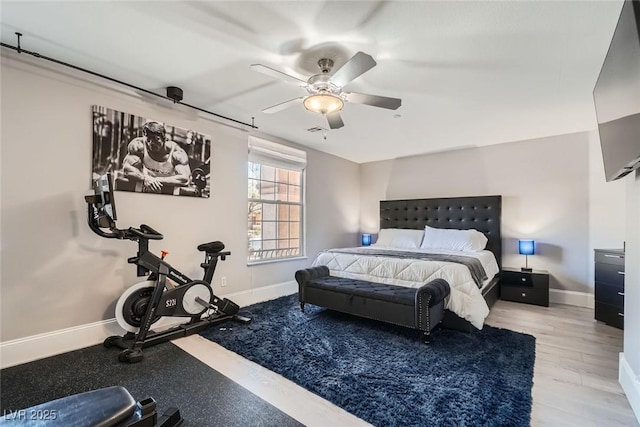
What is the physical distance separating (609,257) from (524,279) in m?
1.02

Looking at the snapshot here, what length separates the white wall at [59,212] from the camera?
7.57 ft

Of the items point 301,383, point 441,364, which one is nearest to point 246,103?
point 301,383

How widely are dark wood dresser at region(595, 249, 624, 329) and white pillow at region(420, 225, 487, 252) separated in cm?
131

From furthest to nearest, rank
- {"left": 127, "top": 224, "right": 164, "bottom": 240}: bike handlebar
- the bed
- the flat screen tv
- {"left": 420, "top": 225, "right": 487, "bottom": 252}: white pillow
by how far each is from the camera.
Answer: {"left": 420, "top": 225, "right": 487, "bottom": 252}: white pillow < the bed < {"left": 127, "top": 224, "right": 164, "bottom": 240}: bike handlebar < the flat screen tv

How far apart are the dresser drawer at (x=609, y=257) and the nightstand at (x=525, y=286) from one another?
0.70 m

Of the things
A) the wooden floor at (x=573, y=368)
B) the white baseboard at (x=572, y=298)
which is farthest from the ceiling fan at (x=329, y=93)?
the white baseboard at (x=572, y=298)

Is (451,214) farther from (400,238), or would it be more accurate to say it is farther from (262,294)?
(262,294)

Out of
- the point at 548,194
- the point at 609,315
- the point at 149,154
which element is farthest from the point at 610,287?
the point at 149,154

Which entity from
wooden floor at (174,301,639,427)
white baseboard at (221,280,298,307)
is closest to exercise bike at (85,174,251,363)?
wooden floor at (174,301,639,427)

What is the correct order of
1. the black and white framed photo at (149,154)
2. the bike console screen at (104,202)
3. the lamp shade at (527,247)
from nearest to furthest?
the bike console screen at (104,202), the black and white framed photo at (149,154), the lamp shade at (527,247)

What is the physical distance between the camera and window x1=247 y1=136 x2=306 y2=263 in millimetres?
4223

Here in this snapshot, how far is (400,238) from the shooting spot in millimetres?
5012

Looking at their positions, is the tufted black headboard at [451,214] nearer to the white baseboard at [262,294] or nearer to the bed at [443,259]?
the bed at [443,259]

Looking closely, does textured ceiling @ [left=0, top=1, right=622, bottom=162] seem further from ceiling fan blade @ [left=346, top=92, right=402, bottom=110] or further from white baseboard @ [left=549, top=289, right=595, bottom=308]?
white baseboard @ [left=549, top=289, right=595, bottom=308]
